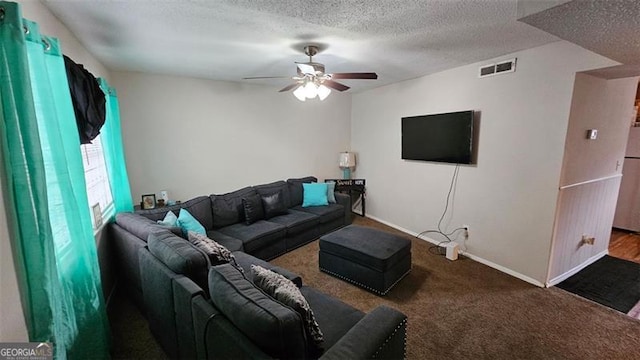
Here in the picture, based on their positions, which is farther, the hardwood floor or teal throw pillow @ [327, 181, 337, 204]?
teal throw pillow @ [327, 181, 337, 204]

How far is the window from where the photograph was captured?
2438mm

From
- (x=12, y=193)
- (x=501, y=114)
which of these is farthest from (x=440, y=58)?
(x=12, y=193)

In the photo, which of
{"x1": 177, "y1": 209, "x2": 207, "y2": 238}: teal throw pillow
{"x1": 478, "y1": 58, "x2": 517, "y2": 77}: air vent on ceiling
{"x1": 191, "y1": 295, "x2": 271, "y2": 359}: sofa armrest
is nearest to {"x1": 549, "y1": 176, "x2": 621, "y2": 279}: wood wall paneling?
{"x1": 478, "y1": 58, "x2": 517, "y2": 77}: air vent on ceiling

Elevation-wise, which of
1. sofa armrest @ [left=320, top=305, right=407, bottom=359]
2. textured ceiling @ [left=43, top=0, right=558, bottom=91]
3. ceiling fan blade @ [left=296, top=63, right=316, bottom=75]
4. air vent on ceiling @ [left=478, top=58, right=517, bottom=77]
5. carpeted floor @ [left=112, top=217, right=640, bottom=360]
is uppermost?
textured ceiling @ [left=43, top=0, right=558, bottom=91]

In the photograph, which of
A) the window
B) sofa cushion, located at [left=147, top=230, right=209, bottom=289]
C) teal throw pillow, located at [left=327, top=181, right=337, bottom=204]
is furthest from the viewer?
teal throw pillow, located at [left=327, top=181, right=337, bottom=204]

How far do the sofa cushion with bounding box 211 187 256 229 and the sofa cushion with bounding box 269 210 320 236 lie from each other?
0.47 meters

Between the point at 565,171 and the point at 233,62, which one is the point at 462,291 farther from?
the point at 233,62

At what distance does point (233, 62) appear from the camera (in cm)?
292

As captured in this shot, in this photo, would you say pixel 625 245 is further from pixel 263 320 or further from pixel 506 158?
pixel 263 320

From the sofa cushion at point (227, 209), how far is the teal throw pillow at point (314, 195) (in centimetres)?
102

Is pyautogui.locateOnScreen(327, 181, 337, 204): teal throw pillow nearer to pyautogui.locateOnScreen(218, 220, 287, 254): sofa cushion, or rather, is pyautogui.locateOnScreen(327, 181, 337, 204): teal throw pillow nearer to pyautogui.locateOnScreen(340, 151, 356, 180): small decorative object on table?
pyautogui.locateOnScreen(340, 151, 356, 180): small decorative object on table

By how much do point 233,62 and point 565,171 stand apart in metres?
3.64

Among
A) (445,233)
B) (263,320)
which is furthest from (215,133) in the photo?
(445,233)

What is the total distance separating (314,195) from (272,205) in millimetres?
803
